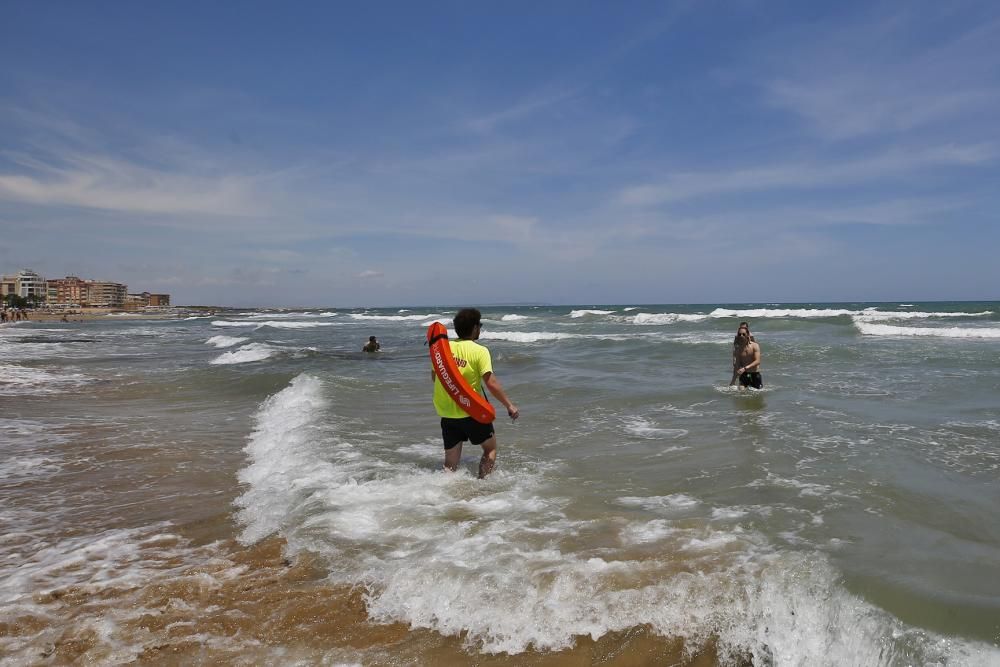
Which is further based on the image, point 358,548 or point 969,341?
point 969,341

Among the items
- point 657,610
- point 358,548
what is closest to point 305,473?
point 358,548

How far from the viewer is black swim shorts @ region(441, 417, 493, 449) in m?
5.63

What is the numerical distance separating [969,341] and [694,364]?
1493 centimetres

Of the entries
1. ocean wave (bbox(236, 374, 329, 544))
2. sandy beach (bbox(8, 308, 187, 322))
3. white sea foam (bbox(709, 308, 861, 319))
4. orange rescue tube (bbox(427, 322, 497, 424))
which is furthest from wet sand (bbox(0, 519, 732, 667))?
sandy beach (bbox(8, 308, 187, 322))

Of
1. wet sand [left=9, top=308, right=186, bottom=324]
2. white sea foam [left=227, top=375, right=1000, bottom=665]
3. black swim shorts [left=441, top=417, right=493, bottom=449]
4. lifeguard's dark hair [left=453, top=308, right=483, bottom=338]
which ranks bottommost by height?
white sea foam [left=227, top=375, right=1000, bottom=665]

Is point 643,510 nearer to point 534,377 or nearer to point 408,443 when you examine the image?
point 408,443

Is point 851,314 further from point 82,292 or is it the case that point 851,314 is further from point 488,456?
point 82,292

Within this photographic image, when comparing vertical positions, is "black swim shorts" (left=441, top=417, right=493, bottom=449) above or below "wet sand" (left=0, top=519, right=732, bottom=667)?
above

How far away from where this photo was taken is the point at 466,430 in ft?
18.6

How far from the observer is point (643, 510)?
5.11 meters

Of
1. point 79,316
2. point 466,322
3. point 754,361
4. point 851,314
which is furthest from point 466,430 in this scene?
point 79,316

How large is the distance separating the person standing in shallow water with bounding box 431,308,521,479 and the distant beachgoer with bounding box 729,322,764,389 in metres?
7.45

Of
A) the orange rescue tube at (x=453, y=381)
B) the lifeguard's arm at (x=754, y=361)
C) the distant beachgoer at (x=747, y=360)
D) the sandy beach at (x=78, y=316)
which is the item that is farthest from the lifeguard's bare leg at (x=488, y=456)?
the sandy beach at (x=78, y=316)

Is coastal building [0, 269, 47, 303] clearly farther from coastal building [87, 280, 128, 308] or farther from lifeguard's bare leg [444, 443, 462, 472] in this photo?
lifeguard's bare leg [444, 443, 462, 472]
